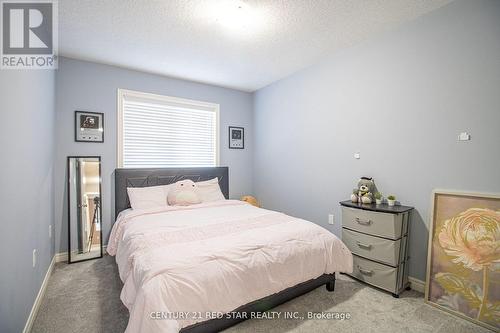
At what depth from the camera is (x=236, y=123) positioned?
4480 millimetres

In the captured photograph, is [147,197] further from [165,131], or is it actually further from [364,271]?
[364,271]

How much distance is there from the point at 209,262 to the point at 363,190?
1920 mm

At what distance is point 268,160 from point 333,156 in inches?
55.3

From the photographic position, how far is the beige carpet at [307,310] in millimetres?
1785

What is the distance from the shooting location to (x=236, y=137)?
14.7 feet

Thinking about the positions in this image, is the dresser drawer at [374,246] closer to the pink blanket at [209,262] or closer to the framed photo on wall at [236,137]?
the pink blanket at [209,262]

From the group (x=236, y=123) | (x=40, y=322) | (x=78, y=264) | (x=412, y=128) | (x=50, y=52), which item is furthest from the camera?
(x=236, y=123)

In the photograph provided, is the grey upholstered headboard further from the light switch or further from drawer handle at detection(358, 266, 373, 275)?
the light switch

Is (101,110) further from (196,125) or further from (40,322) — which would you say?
(40,322)

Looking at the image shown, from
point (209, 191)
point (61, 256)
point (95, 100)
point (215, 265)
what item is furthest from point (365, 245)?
point (95, 100)

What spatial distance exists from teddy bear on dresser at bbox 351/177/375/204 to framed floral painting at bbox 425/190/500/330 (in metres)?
0.60

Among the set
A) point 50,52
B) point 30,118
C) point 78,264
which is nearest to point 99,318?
point 78,264

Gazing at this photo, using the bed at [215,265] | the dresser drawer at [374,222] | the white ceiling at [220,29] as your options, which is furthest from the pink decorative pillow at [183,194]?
the dresser drawer at [374,222]

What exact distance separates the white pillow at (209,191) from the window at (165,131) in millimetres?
499
